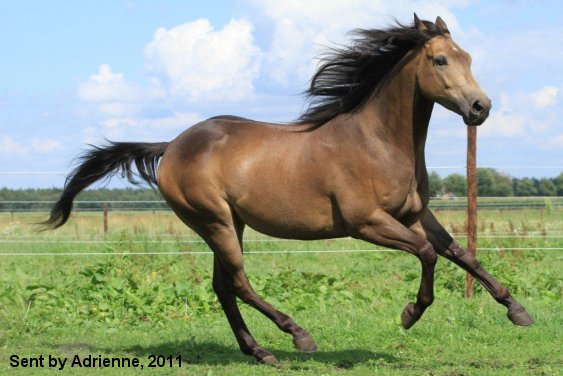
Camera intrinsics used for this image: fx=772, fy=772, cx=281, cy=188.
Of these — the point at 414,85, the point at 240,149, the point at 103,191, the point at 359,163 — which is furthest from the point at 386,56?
the point at 103,191

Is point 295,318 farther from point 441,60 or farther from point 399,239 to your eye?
point 441,60

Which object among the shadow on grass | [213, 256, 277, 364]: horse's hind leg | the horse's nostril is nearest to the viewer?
the horse's nostril

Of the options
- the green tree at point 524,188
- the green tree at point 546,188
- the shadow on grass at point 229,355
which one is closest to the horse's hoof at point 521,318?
the shadow on grass at point 229,355

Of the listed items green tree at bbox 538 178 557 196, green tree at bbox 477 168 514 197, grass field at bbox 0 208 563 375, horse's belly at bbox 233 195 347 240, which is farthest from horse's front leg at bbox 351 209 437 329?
green tree at bbox 538 178 557 196

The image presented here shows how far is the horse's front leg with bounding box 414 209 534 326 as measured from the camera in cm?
563

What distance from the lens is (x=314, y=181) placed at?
224 inches

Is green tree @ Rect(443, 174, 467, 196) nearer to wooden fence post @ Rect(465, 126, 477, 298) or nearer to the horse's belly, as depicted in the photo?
wooden fence post @ Rect(465, 126, 477, 298)

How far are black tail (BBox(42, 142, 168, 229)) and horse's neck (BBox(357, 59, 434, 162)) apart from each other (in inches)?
82.8

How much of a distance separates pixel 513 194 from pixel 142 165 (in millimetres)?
9897

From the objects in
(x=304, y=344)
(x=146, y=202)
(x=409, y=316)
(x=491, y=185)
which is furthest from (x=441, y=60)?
(x=491, y=185)

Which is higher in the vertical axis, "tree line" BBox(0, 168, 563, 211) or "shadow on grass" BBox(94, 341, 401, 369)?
"tree line" BBox(0, 168, 563, 211)

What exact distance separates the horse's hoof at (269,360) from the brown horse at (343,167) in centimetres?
2

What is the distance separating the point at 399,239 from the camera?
Result: 5.37 m

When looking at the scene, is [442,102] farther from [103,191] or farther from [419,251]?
[103,191]
